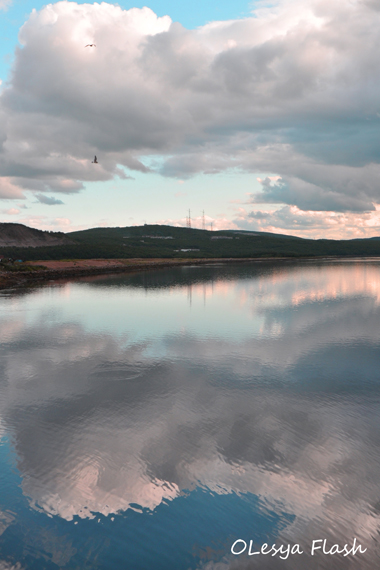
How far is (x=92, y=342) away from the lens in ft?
88.2

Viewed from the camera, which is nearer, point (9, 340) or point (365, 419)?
point (365, 419)

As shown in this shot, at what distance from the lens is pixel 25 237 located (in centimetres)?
17312

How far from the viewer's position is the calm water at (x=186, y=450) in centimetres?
912

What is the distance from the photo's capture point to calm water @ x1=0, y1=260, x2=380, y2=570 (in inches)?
359

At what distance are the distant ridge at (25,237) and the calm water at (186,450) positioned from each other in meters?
155

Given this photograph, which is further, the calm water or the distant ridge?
the distant ridge

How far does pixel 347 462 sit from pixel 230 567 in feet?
17.3

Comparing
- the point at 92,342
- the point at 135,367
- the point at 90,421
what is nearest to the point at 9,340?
the point at 92,342

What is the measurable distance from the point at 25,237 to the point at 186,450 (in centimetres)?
17833

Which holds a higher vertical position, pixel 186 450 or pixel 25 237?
pixel 25 237

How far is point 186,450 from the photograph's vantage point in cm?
1258

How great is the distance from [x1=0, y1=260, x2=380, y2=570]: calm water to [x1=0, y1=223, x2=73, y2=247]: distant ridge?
15494cm

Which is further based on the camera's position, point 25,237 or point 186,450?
point 25,237

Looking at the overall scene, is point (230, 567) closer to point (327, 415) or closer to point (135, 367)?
point (327, 415)
